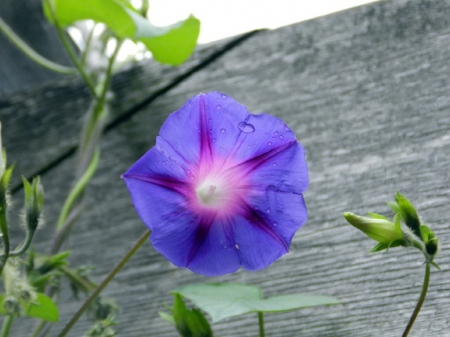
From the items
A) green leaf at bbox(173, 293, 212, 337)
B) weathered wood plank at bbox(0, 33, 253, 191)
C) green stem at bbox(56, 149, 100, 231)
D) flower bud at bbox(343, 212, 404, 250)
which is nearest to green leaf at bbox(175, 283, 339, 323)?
green leaf at bbox(173, 293, 212, 337)

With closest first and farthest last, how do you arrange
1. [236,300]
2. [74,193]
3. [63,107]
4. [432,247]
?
[432,247]
[236,300]
[74,193]
[63,107]

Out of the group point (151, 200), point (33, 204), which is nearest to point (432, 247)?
point (151, 200)

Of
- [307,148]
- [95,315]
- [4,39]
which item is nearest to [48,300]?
[95,315]

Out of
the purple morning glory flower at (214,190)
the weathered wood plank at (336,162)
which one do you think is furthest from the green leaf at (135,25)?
the purple morning glory flower at (214,190)

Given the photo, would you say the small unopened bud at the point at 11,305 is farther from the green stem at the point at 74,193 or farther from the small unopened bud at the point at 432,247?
the small unopened bud at the point at 432,247

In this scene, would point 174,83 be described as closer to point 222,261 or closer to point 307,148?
point 307,148

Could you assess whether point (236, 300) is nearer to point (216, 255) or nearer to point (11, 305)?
point (216, 255)
